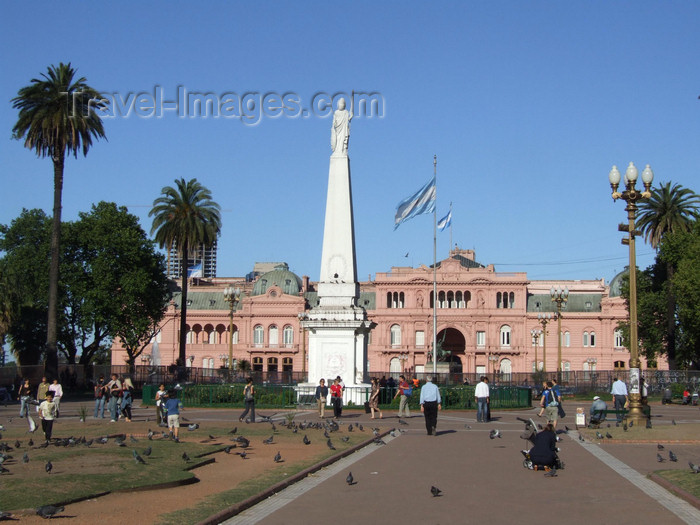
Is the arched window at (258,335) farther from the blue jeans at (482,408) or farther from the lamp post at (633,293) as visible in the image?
the lamp post at (633,293)

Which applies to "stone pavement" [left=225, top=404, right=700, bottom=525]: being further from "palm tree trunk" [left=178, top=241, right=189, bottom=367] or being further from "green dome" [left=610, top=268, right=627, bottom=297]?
"green dome" [left=610, top=268, right=627, bottom=297]

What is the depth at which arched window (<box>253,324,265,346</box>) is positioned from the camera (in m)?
101

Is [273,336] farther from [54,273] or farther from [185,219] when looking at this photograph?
[54,273]

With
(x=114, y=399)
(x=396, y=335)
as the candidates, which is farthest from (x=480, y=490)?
(x=396, y=335)

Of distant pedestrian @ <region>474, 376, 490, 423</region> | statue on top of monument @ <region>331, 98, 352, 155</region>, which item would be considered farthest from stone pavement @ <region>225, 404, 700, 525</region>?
statue on top of monument @ <region>331, 98, 352, 155</region>

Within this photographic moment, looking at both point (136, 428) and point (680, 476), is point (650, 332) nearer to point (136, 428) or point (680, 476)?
point (136, 428)

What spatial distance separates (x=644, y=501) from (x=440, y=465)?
4861mm

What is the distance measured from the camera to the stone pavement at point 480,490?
11.3 meters

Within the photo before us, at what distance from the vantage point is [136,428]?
24.6m

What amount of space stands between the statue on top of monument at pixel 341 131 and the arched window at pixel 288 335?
68.2m

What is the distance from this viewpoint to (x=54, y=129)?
41.8m

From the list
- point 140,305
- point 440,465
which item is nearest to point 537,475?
point 440,465

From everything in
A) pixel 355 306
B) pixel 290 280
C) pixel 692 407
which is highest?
pixel 290 280

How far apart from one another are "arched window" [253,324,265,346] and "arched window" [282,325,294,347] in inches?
96.3
